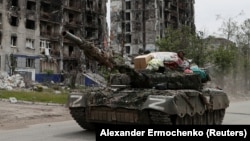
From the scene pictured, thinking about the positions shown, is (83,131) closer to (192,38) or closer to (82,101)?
(82,101)

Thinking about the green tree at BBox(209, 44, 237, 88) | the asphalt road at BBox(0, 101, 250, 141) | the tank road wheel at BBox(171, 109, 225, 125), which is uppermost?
the green tree at BBox(209, 44, 237, 88)

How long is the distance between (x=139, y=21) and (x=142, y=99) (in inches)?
2460

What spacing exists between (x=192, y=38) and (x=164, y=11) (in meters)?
29.3

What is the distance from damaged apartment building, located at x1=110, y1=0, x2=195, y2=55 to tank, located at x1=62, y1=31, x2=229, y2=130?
5765cm

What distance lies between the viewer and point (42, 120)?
15.8 m

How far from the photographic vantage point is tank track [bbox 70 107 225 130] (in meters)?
9.74

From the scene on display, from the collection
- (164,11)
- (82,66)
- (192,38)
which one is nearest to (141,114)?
(192,38)

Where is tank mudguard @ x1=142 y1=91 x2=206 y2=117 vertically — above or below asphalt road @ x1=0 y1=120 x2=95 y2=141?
above

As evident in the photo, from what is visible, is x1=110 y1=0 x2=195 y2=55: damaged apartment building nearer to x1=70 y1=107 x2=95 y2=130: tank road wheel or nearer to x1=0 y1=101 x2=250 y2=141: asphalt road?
x1=0 y1=101 x2=250 y2=141: asphalt road

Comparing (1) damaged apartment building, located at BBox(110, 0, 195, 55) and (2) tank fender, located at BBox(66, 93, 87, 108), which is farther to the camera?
(1) damaged apartment building, located at BBox(110, 0, 195, 55)

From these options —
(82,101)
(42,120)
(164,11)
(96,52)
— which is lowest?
(42,120)

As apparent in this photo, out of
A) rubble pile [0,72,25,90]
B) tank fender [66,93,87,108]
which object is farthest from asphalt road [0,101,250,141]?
rubble pile [0,72,25,90]

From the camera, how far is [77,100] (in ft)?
36.6

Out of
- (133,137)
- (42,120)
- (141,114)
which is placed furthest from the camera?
(42,120)
